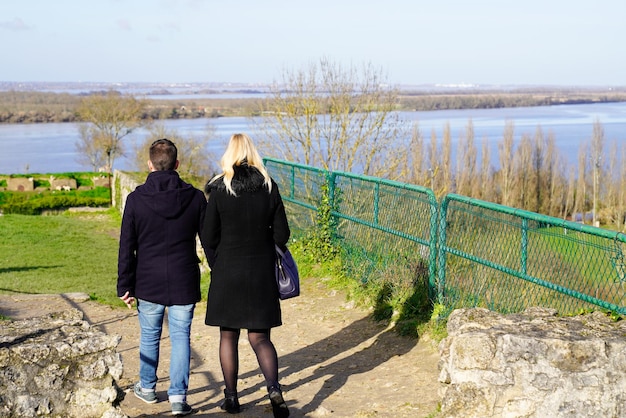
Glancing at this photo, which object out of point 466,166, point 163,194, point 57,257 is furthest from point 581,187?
point 163,194

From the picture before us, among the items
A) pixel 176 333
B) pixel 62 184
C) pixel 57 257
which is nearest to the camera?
pixel 176 333

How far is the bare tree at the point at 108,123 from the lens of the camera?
272 feet

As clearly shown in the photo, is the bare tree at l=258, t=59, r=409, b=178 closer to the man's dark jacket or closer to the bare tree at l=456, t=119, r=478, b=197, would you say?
the man's dark jacket

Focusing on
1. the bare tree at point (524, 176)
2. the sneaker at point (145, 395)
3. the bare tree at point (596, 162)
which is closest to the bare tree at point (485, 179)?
the bare tree at point (524, 176)

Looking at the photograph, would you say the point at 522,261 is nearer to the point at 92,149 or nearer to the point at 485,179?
the point at 485,179

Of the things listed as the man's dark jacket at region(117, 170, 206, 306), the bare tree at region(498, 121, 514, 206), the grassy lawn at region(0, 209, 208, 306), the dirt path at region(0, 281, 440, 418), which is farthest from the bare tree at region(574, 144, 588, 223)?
the man's dark jacket at region(117, 170, 206, 306)

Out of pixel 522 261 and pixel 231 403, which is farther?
pixel 522 261

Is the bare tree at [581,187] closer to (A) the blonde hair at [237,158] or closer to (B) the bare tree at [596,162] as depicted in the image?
(B) the bare tree at [596,162]

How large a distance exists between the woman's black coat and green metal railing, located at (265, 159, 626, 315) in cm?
200

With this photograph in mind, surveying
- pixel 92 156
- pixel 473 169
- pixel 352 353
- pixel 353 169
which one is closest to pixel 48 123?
pixel 92 156

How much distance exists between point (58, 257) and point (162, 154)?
13.3 m

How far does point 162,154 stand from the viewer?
17.5ft

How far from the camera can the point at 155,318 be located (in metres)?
5.54

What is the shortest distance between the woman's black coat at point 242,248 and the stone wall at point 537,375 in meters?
1.39
